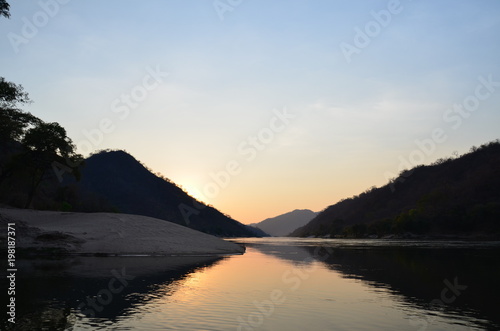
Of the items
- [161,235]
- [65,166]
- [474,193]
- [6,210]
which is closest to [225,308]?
[161,235]

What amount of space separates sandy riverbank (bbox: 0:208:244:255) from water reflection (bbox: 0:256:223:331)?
1121 centimetres

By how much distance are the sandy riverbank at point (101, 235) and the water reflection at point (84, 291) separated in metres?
11.2

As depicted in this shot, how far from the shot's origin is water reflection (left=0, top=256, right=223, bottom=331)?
51.7 feet

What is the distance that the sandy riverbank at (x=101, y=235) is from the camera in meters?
43.7

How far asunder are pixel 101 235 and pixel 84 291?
27.1 m

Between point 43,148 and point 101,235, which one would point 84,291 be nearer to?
point 101,235

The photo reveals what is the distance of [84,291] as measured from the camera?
21.5m

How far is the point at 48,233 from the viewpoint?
44281mm

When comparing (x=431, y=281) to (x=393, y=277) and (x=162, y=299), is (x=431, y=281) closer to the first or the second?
(x=393, y=277)

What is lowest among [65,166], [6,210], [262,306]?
[262,306]

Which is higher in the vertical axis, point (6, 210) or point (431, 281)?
point (6, 210)

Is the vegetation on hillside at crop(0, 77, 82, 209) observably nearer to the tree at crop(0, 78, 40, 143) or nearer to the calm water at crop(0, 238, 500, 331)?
the tree at crop(0, 78, 40, 143)

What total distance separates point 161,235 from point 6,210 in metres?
17.6

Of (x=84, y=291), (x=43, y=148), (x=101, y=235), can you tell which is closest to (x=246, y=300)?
(x=84, y=291)
